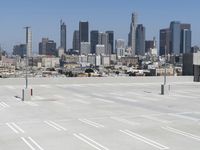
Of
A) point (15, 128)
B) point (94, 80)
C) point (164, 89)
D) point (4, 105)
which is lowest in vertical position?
point (15, 128)

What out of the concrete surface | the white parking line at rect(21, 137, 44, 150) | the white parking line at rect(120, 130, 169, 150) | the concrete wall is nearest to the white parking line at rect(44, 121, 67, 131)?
the concrete surface

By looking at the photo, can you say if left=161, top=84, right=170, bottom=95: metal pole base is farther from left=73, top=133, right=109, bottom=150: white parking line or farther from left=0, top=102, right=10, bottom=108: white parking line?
left=73, top=133, right=109, bottom=150: white parking line

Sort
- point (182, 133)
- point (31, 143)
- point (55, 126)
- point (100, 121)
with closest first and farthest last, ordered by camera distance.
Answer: point (31, 143)
point (182, 133)
point (55, 126)
point (100, 121)

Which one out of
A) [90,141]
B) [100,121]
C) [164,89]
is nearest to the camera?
[90,141]

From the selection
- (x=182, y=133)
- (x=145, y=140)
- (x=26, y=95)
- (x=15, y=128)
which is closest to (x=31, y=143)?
(x=15, y=128)

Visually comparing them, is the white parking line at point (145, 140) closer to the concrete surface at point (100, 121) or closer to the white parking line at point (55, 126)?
the concrete surface at point (100, 121)

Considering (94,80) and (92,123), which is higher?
(94,80)

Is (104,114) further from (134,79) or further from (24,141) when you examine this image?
(134,79)

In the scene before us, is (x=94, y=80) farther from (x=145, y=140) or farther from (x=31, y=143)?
(x=31, y=143)

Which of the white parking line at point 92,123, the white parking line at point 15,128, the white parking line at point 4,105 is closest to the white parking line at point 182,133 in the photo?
the white parking line at point 92,123
